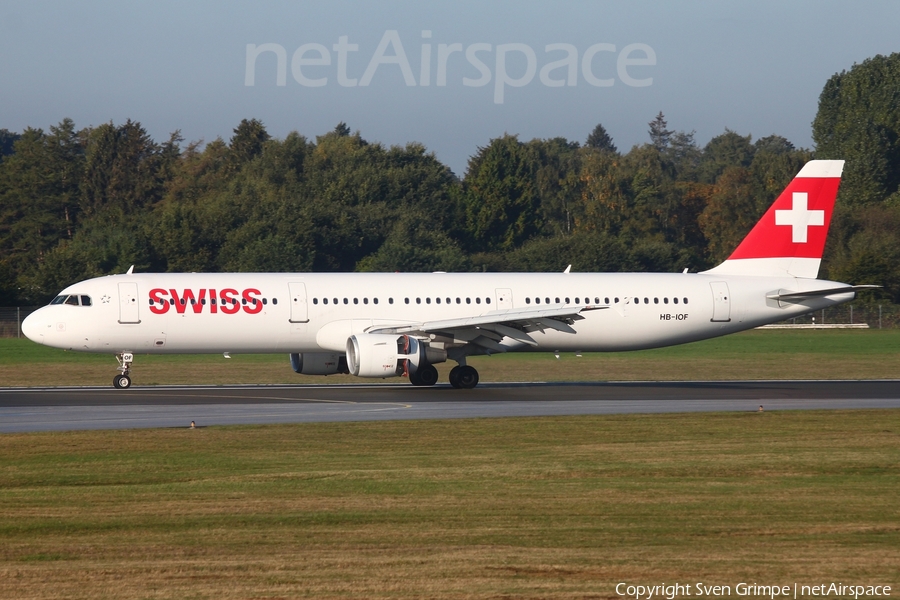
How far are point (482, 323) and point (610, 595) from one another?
72.4ft

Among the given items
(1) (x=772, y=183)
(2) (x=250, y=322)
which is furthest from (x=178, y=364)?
(1) (x=772, y=183)

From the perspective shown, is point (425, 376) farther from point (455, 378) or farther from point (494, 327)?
point (494, 327)

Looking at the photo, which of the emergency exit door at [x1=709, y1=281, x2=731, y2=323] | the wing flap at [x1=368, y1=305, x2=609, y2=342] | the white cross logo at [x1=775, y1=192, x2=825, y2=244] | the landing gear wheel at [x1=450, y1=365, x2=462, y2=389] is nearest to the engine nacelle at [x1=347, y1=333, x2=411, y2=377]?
the wing flap at [x1=368, y1=305, x2=609, y2=342]

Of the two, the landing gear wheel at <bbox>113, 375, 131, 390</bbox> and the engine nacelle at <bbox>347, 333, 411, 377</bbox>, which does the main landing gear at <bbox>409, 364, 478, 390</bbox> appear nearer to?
the engine nacelle at <bbox>347, 333, 411, 377</bbox>

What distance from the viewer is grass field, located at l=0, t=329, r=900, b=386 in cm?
3991

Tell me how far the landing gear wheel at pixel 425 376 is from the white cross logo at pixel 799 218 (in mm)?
11952

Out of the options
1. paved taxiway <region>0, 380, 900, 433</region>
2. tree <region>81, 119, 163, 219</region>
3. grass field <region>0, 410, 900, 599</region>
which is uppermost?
tree <region>81, 119, 163, 219</region>

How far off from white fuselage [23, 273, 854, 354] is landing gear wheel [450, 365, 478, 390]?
5.41 ft

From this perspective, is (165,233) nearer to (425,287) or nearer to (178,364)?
(178,364)

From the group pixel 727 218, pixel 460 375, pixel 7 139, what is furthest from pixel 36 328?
pixel 7 139

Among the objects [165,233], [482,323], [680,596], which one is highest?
[165,233]

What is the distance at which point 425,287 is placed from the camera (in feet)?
113

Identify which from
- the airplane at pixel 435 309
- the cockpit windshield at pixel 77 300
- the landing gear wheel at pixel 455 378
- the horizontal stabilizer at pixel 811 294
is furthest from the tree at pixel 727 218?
the cockpit windshield at pixel 77 300

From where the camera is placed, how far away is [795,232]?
3684 cm
